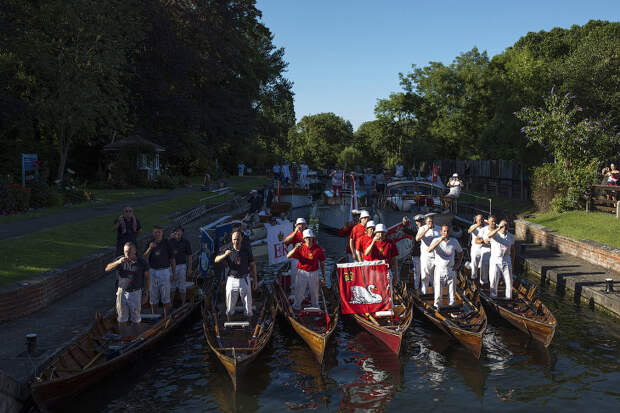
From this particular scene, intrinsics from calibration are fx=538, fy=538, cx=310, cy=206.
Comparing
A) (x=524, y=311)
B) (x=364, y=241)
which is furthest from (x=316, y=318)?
(x=524, y=311)

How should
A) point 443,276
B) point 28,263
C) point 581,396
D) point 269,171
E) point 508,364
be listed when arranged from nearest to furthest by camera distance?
point 581,396 → point 508,364 → point 443,276 → point 28,263 → point 269,171

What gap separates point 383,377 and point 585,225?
49.5 feet

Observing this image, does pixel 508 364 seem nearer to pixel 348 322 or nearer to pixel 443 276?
pixel 443 276

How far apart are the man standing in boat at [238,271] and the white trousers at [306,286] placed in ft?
4.35

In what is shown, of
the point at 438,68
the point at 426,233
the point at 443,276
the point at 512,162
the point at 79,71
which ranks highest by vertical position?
the point at 438,68

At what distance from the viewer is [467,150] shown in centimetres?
5922

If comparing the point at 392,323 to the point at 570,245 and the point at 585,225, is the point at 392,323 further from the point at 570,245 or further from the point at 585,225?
the point at 585,225

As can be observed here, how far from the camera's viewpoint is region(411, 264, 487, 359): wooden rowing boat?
1106 centimetres

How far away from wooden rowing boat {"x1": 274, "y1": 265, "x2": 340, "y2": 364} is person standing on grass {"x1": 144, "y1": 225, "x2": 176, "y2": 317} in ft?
9.12

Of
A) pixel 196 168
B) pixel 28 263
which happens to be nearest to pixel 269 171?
pixel 196 168

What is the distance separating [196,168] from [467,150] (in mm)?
30783

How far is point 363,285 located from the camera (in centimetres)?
1223

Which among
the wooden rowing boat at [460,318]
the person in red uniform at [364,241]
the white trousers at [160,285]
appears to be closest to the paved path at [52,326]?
the white trousers at [160,285]

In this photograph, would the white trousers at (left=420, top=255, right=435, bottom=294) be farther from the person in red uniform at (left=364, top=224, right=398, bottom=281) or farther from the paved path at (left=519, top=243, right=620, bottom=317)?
the paved path at (left=519, top=243, right=620, bottom=317)
